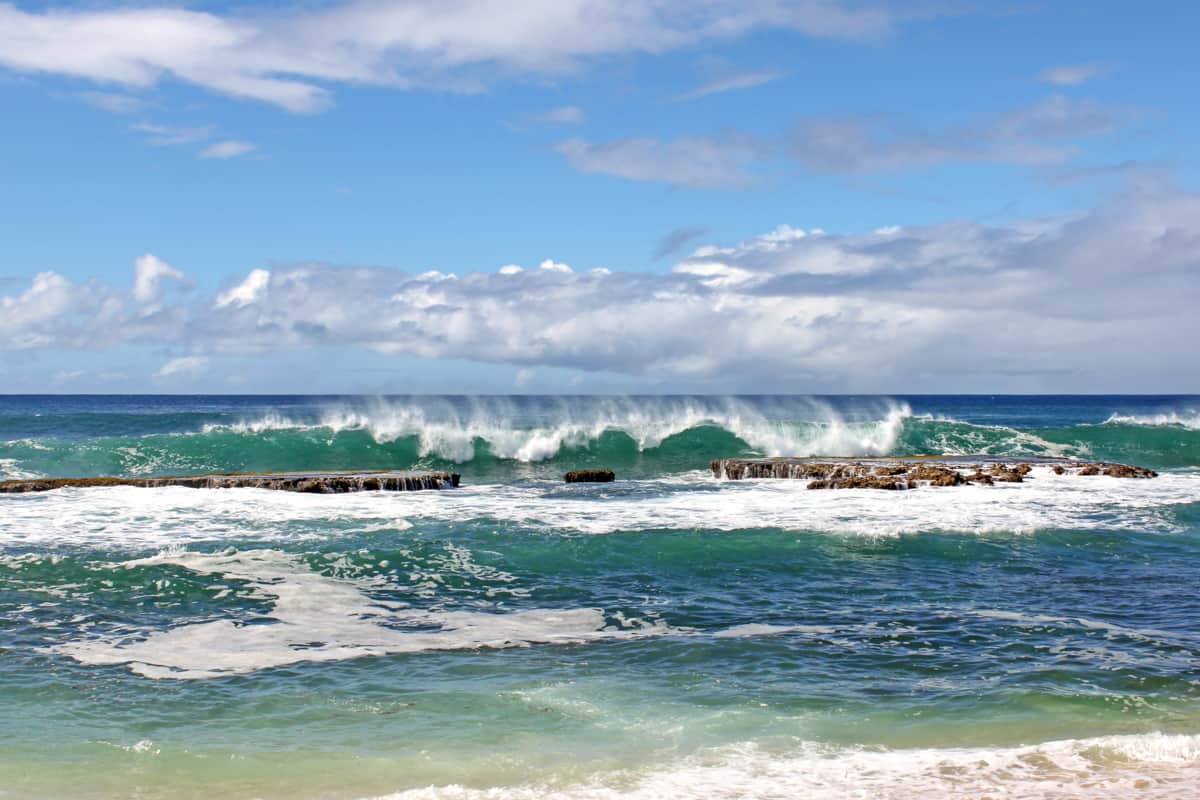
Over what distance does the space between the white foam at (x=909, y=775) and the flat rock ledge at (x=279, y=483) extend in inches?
764

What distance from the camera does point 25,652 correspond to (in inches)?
432

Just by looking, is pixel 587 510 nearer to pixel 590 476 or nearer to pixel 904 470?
pixel 590 476

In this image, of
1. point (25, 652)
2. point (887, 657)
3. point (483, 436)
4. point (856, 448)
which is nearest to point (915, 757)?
point (887, 657)

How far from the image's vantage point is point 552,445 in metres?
41.8

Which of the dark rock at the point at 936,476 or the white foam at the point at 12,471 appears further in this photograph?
the white foam at the point at 12,471

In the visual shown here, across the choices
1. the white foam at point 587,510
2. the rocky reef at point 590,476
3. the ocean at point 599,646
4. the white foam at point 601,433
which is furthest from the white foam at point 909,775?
the white foam at point 601,433

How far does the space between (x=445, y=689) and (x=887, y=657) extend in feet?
15.3

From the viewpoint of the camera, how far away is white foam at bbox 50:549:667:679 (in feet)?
35.6

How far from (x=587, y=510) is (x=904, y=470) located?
428 inches

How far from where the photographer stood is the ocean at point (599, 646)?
7.73 meters

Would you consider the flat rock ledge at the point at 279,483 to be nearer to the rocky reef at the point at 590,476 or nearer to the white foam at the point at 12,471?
the rocky reef at the point at 590,476

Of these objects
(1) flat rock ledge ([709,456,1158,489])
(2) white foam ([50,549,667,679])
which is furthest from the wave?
(2) white foam ([50,549,667,679])

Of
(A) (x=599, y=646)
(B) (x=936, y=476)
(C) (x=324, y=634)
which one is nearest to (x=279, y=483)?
(C) (x=324, y=634)

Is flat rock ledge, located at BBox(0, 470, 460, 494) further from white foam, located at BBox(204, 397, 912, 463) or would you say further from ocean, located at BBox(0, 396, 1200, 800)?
white foam, located at BBox(204, 397, 912, 463)
